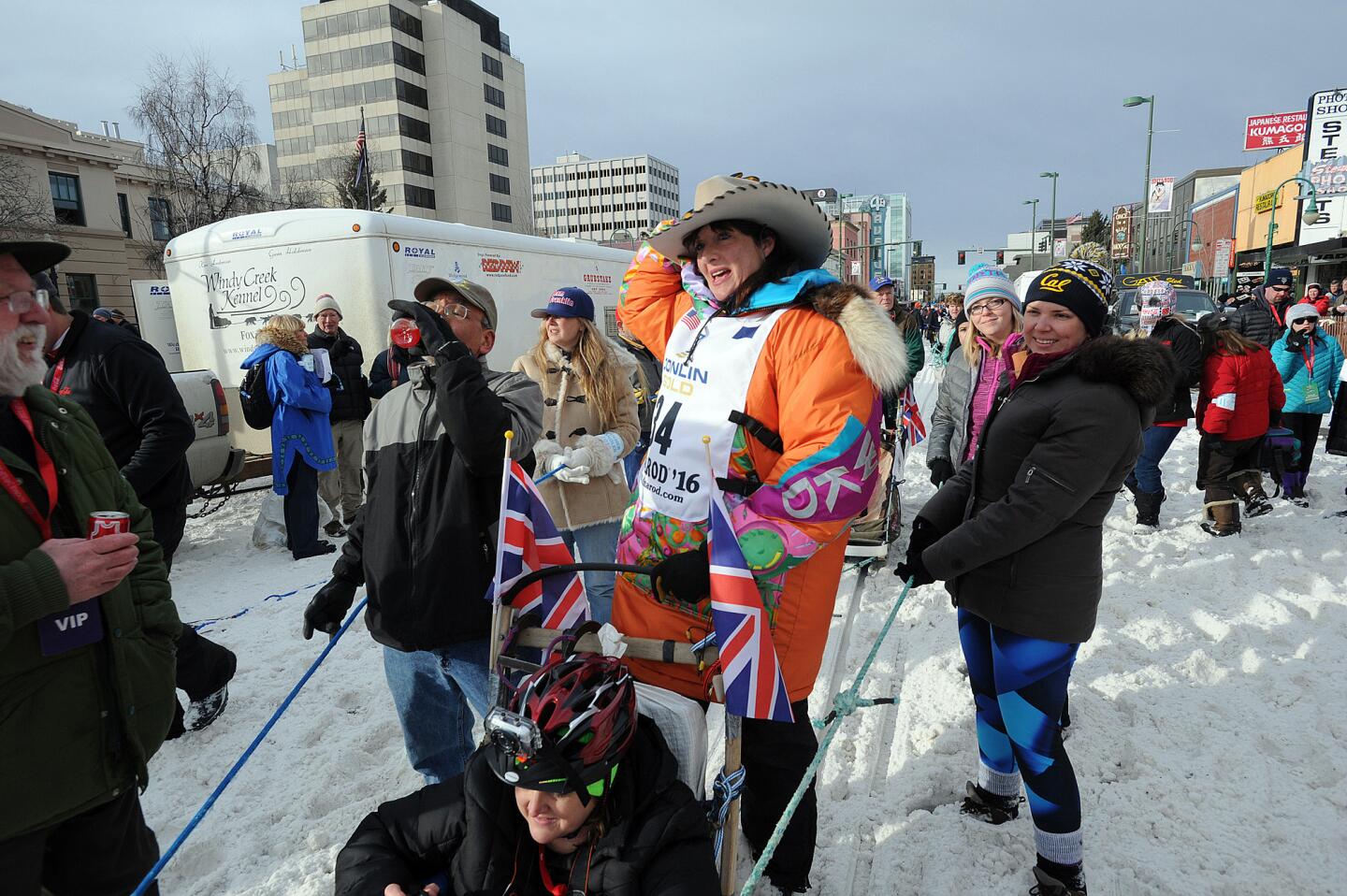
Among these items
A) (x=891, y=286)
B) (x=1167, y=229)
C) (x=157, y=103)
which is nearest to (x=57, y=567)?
(x=891, y=286)

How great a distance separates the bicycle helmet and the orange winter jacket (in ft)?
1.57

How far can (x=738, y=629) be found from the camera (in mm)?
1898

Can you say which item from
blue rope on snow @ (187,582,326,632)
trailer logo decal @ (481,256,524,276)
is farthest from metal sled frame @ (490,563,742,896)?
trailer logo decal @ (481,256,524,276)

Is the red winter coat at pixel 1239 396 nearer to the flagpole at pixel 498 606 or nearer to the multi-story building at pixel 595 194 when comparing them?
the flagpole at pixel 498 606

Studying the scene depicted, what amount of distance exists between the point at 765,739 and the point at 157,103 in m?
28.9

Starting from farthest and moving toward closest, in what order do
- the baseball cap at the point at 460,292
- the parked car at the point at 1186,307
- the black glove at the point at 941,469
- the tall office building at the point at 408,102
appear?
the tall office building at the point at 408,102
the parked car at the point at 1186,307
the black glove at the point at 941,469
the baseball cap at the point at 460,292

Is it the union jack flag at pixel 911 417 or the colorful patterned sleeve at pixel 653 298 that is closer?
the colorful patterned sleeve at pixel 653 298

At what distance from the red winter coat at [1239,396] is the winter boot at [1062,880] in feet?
16.8

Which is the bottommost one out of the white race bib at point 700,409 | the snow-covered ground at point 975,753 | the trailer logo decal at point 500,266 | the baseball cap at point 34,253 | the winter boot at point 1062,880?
the snow-covered ground at point 975,753

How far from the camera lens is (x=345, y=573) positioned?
8.62 ft

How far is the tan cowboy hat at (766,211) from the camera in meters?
2.16

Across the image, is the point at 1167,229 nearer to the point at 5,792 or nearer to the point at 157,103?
the point at 157,103

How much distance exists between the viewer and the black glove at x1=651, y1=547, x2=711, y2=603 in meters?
1.96

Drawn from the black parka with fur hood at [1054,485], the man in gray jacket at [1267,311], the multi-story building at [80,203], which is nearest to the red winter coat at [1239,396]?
the man in gray jacket at [1267,311]
